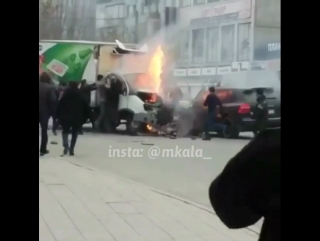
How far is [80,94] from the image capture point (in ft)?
9.23

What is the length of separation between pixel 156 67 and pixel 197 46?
229mm

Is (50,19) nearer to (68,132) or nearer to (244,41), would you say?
(68,132)

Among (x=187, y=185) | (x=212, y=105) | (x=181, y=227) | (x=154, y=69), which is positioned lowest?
(x=181, y=227)

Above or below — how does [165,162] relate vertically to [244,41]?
below

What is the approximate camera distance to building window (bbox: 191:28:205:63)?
2.83 m

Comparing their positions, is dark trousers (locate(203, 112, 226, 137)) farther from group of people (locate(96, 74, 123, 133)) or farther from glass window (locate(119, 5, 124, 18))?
glass window (locate(119, 5, 124, 18))

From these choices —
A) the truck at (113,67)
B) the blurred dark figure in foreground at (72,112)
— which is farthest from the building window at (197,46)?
the blurred dark figure in foreground at (72,112)

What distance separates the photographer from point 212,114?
289 cm

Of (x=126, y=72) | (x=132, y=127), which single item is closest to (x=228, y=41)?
(x=126, y=72)

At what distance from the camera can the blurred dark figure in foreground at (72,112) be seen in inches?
111

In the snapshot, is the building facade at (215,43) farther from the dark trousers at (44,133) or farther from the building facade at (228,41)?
the dark trousers at (44,133)

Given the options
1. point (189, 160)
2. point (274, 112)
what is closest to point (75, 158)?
point (189, 160)
